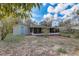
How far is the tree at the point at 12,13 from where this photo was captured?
1681mm

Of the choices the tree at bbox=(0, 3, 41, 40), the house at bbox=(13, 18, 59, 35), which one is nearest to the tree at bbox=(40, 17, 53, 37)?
the house at bbox=(13, 18, 59, 35)

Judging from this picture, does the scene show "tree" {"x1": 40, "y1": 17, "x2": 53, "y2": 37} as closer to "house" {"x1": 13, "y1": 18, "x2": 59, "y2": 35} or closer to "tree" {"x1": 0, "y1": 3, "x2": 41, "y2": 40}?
"house" {"x1": 13, "y1": 18, "x2": 59, "y2": 35}

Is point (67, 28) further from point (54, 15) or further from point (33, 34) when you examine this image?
point (33, 34)

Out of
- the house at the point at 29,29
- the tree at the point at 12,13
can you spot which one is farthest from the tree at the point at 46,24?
the tree at the point at 12,13

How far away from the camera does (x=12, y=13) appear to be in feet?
5.56

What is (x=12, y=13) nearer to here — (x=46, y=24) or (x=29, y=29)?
(x=29, y=29)

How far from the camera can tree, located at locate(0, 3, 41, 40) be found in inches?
66.2

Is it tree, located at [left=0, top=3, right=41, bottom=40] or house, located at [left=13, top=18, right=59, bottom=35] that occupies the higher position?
tree, located at [left=0, top=3, right=41, bottom=40]

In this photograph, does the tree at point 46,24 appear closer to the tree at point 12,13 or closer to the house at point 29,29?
the house at point 29,29

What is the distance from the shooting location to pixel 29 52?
1.67 m

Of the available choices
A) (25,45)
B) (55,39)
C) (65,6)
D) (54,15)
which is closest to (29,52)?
(25,45)

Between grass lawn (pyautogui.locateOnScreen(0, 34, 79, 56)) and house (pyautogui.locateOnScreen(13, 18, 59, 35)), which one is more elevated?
house (pyautogui.locateOnScreen(13, 18, 59, 35))

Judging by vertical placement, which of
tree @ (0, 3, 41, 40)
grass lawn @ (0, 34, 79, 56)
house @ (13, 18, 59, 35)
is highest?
tree @ (0, 3, 41, 40)

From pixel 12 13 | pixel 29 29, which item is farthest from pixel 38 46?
pixel 12 13
